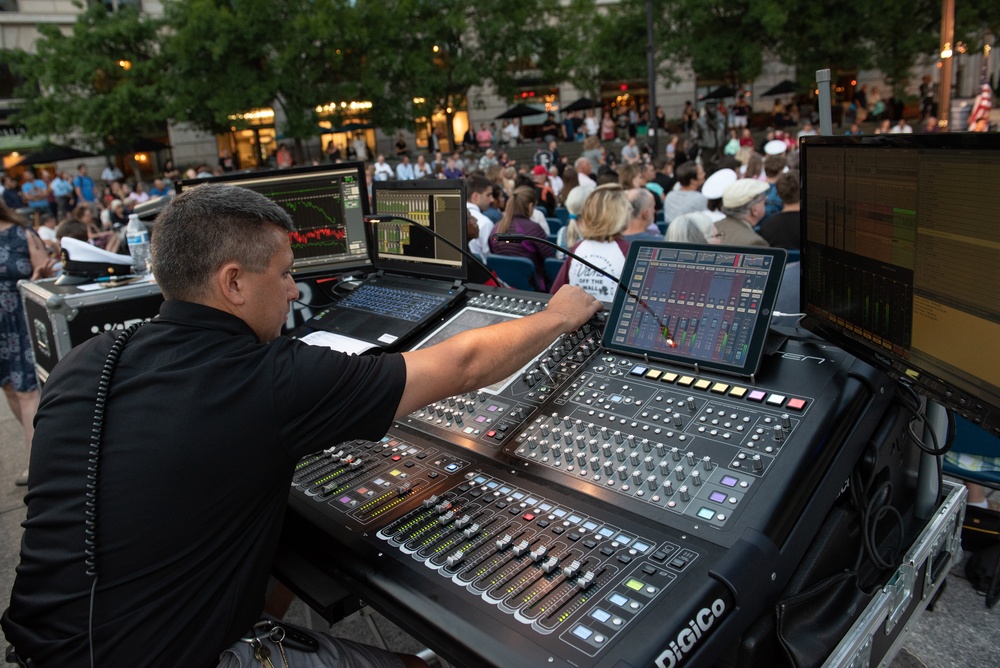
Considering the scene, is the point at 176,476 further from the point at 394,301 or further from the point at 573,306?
the point at 394,301

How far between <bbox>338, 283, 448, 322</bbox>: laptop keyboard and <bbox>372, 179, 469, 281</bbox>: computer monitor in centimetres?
12

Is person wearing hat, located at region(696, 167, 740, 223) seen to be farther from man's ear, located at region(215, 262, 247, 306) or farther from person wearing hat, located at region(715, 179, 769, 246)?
man's ear, located at region(215, 262, 247, 306)

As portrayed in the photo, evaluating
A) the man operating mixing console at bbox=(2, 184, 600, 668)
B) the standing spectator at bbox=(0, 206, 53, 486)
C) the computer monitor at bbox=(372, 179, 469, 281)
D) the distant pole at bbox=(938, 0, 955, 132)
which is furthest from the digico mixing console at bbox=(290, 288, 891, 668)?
the distant pole at bbox=(938, 0, 955, 132)

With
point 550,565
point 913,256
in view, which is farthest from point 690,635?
point 913,256

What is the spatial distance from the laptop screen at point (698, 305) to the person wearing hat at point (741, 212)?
8.36 feet

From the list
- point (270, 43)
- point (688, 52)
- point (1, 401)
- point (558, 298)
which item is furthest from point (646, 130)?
point (558, 298)

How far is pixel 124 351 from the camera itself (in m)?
1.38

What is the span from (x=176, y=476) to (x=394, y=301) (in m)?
1.38

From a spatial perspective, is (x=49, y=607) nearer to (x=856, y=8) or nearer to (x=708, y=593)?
(x=708, y=593)

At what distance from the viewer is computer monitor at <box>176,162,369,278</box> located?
10.1 feet

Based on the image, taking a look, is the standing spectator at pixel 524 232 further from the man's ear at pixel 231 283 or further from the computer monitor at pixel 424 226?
the man's ear at pixel 231 283

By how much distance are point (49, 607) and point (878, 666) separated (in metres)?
1.67

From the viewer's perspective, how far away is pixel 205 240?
140 centimetres

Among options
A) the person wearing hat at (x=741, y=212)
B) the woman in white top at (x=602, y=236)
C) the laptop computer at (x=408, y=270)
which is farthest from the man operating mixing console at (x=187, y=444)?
the person wearing hat at (x=741, y=212)
